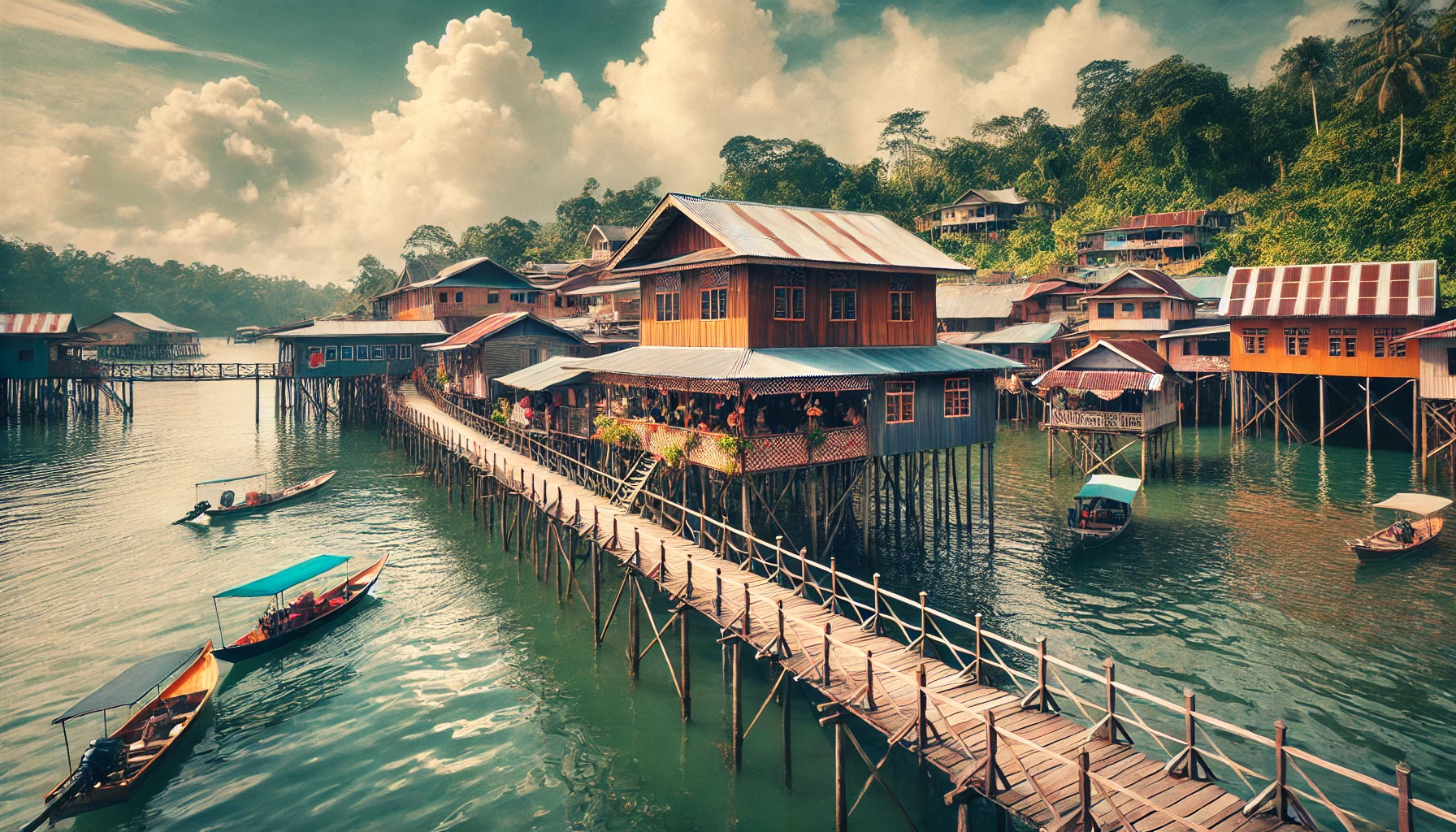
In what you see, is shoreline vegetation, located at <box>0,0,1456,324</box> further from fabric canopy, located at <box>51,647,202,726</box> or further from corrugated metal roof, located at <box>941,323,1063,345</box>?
fabric canopy, located at <box>51,647,202,726</box>

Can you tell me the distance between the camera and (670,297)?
3064 centimetres

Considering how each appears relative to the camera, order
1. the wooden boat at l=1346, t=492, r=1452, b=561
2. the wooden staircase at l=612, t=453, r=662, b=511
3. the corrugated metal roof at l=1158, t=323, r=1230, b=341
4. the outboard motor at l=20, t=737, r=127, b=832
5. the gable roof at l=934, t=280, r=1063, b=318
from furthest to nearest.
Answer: the gable roof at l=934, t=280, r=1063, b=318 < the corrugated metal roof at l=1158, t=323, r=1230, b=341 < the wooden staircase at l=612, t=453, r=662, b=511 < the wooden boat at l=1346, t=492, r=1452, b=561 < the outboard motor at l=20, t=737, r=127, b=832

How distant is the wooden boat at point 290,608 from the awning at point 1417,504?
111 ft

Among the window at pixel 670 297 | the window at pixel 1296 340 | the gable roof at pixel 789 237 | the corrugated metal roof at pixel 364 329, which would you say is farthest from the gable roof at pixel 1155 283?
the corrugated metal roof at pixel 364 329

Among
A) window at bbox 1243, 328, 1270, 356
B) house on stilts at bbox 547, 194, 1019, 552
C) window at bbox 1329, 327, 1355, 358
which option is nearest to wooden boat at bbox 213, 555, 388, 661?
house on stilts at bbox 547, 194, 1019, 552

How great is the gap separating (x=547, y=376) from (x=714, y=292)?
43.0 feet

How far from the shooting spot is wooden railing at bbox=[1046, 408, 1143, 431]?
124 ft

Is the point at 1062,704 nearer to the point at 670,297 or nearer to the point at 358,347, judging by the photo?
the point at 670,297

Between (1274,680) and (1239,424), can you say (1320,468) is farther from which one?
(1274,680)

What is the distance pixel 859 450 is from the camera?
25969 millimetres

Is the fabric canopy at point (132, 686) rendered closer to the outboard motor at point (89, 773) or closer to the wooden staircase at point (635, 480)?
the outboard motor at point (89, 773)

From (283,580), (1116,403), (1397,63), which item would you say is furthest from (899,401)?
(1397,63)

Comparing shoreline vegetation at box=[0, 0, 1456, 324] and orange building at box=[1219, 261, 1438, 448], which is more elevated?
shoreline vegetation at box=[0, 0, 1456, 324]

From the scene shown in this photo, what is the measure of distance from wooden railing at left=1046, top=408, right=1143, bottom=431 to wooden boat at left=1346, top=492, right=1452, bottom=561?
409 inches
